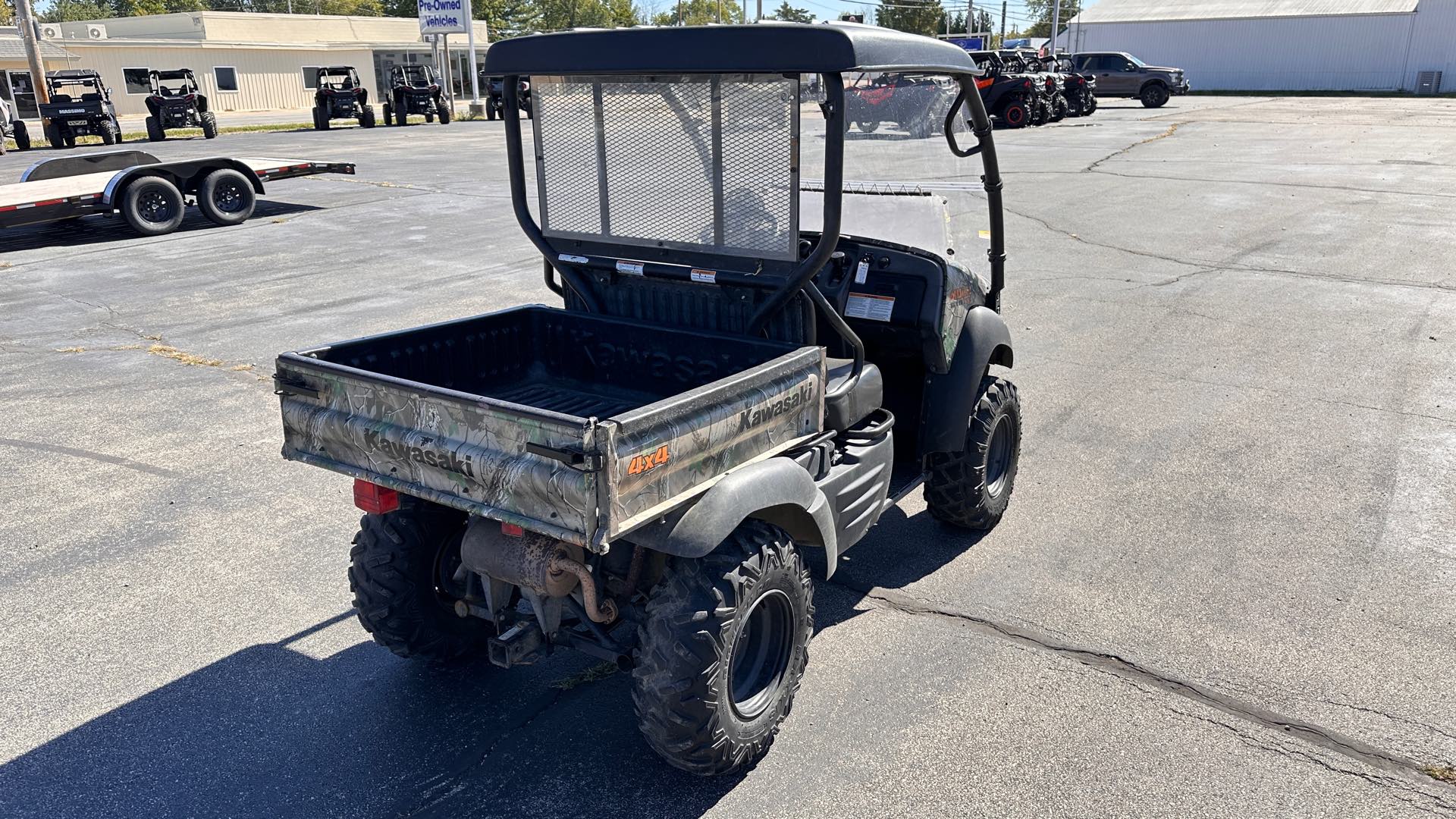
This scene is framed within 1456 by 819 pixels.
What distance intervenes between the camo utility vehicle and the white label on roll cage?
0.01 metres

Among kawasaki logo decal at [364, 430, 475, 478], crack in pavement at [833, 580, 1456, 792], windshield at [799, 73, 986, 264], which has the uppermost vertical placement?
windshield at [799, 73, 986, 264]

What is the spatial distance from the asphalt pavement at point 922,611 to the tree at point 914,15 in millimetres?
86990

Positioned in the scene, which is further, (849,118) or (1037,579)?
(1037,579)

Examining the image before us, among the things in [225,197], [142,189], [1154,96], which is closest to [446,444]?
[142,189]

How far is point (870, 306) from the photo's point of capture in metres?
4.65

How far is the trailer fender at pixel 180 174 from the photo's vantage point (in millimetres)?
13672

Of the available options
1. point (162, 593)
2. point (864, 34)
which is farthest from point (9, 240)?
point (864, 34)

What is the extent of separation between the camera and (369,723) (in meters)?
3.69

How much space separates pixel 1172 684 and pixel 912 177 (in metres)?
2.38

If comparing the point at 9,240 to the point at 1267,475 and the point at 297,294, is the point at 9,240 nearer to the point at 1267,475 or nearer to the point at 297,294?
the point at 297,294

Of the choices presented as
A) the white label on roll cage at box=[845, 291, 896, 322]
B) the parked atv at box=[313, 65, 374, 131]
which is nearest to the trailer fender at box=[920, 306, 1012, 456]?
the white label on roll cage at box=[845, 291, 896, 322]

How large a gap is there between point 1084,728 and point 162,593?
388 cm

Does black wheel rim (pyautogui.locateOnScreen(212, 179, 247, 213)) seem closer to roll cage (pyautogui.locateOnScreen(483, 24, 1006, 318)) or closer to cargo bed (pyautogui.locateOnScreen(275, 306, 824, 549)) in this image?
roll cage (pyautogui.locateOnScreen(483, 24, 1006, 318))

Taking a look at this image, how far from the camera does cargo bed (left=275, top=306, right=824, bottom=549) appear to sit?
9.32 feet
